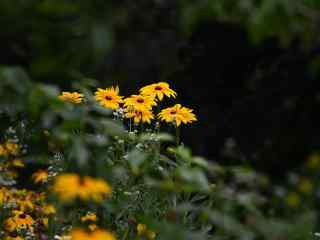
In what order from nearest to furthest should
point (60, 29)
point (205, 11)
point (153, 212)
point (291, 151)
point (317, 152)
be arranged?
1. point (60, 29)
2. point (205, 11)
3. point (153, 212)
4. point (317, 152)
5. point (291, 151)

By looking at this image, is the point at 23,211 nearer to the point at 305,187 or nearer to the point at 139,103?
the point at 139,103

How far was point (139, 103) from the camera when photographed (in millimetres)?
3371

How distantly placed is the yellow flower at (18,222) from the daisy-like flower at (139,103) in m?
0.68

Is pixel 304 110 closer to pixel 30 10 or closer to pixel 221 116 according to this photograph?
pixel 221 116

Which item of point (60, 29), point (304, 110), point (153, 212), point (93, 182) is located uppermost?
point (304, 110)

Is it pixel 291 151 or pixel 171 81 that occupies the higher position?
pixel 171 81

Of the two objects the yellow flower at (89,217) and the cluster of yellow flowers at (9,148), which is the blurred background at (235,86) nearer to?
the cluster of yellow flowers at (9,148)

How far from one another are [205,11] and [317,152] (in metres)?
4.44

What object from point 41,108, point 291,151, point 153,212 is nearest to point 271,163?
point 291,151

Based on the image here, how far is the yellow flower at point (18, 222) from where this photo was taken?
350 cm

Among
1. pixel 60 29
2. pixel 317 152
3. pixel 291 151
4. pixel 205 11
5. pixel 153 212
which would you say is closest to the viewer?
pixel 60 29

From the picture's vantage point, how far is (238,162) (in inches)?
239

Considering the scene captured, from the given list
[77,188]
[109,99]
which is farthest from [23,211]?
[77,188]

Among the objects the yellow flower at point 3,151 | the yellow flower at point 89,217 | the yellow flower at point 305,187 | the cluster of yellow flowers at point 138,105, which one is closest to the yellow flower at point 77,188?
the yellow flower at point 89,217
